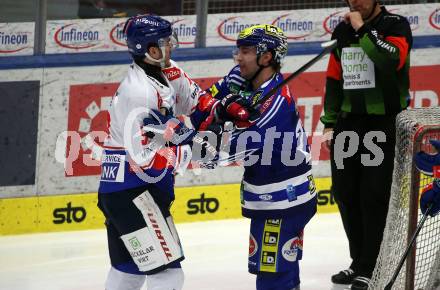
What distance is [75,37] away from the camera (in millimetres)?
7395

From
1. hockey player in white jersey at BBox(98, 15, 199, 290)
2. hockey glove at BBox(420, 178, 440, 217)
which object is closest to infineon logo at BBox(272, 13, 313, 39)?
hockey player in white jersey at BBox(98, 15, 199, 290)

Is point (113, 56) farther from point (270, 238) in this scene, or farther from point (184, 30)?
point (270, 238)

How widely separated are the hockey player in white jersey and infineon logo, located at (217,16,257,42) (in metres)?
2.91

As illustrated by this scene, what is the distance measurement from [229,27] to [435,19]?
1.46 meters

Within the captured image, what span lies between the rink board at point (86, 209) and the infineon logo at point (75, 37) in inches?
36.2

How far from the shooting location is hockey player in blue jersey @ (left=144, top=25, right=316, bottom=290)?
4.85m

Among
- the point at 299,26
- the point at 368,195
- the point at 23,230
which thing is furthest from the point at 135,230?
the point at 299,26

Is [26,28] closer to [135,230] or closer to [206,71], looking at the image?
[206,71]

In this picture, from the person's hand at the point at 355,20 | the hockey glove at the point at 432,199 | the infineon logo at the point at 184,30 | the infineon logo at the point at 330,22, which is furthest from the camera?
the infineon logo at the point at 330,22

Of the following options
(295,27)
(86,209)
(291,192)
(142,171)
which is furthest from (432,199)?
(295,27)

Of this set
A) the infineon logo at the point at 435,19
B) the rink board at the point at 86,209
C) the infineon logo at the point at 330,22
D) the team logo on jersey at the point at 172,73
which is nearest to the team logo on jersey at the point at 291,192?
the team logo on jersey at the point at 172,73

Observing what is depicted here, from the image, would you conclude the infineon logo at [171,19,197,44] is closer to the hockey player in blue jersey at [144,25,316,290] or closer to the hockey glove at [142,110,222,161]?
the hockey player in blue jersey at [144,25,316,290]

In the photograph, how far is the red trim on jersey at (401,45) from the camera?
5.95 meters

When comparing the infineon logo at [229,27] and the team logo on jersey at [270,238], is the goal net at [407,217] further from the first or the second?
the infineon logo at [229,27]
